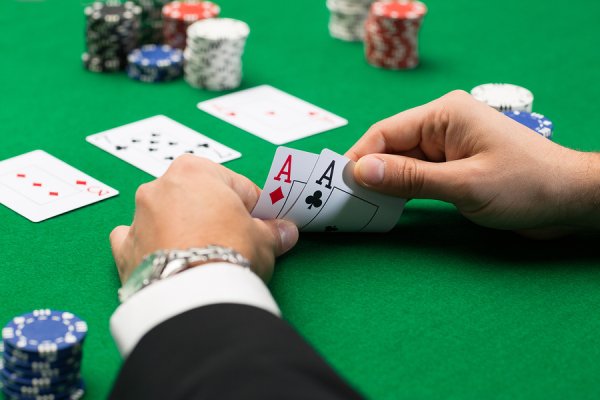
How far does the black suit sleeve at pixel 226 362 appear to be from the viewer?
130 cm

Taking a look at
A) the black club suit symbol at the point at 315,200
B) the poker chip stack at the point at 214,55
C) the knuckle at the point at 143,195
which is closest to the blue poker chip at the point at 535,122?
the black club suit symbol at the point at 315,200

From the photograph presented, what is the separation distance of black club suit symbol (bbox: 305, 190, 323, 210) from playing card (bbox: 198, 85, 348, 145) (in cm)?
70

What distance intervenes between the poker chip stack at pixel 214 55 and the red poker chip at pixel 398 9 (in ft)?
1.69

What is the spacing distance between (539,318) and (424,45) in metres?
1.97

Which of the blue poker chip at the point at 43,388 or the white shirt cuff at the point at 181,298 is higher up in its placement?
the white shirt cuff at the point at 181,298

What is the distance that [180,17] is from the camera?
3545mm

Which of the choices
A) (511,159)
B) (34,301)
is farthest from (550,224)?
(34,301)

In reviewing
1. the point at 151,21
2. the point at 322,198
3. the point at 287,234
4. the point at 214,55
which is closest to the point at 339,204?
the point at 322,198

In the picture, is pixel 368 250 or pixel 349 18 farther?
pixel 349 18

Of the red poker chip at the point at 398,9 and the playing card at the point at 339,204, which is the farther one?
the red poker chip at the point at 398,9

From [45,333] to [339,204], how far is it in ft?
2.64

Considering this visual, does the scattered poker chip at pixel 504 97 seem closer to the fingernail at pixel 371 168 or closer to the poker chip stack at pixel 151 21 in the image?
the fingernail at pixel 371 168

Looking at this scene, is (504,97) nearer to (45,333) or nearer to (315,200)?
(315,200)

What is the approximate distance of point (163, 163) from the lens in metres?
2.72
